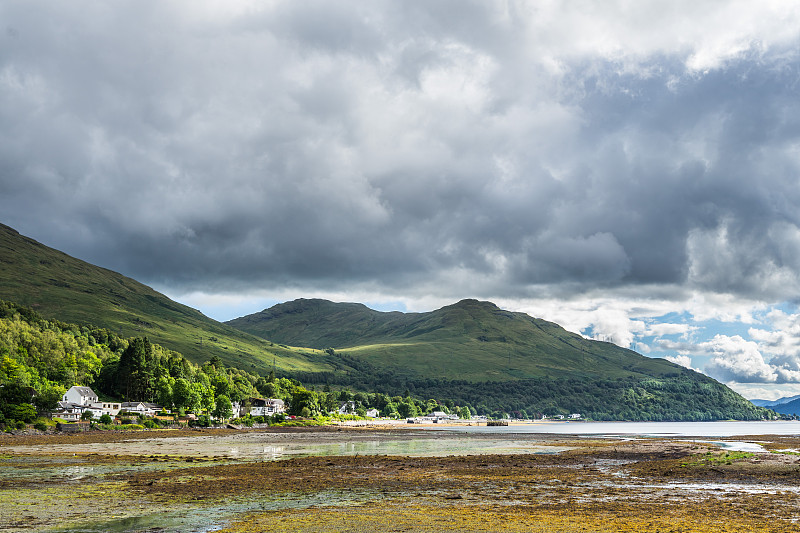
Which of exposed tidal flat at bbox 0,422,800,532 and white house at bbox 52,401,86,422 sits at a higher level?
exposed tidal flat at bbox 0,422,800,532

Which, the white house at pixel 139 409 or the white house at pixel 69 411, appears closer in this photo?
the white house at pixel 69 411

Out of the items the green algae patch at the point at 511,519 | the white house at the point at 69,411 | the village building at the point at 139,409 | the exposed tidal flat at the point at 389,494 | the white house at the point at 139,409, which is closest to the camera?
the green algae patch at the point at 511,519

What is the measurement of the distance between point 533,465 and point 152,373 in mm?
151713

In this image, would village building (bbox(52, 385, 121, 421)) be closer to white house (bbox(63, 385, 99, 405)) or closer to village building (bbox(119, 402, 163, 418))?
white house (bbox(63, 385, 99, 405))

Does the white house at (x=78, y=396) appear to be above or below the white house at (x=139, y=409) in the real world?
above

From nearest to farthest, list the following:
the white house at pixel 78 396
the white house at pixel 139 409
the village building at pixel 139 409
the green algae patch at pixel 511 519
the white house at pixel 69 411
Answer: the green algae patch at pixel 511 519 < the white house at pixel 69 411 < the white house at pixel 78 396 < the village building at pixel 139 409 < the white house at pixel 139 409

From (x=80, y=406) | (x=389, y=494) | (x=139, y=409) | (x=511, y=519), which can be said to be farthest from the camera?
(x=139, y=409)

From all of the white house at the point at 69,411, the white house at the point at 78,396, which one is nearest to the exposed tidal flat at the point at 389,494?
the white house at the point at 69,411

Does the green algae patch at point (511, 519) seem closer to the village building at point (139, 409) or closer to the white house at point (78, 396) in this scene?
the village building at point (139, 409)

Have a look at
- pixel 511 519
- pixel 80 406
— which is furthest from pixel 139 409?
pixel 511 519

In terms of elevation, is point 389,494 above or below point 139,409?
above

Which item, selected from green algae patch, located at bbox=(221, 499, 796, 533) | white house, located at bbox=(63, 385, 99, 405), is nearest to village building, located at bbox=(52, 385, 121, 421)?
white house, located at bbox=(63, 385, 99, 405)

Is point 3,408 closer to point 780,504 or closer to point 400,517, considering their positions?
point 400,517

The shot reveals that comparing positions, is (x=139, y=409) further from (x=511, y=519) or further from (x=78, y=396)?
(x=511, y=519)
